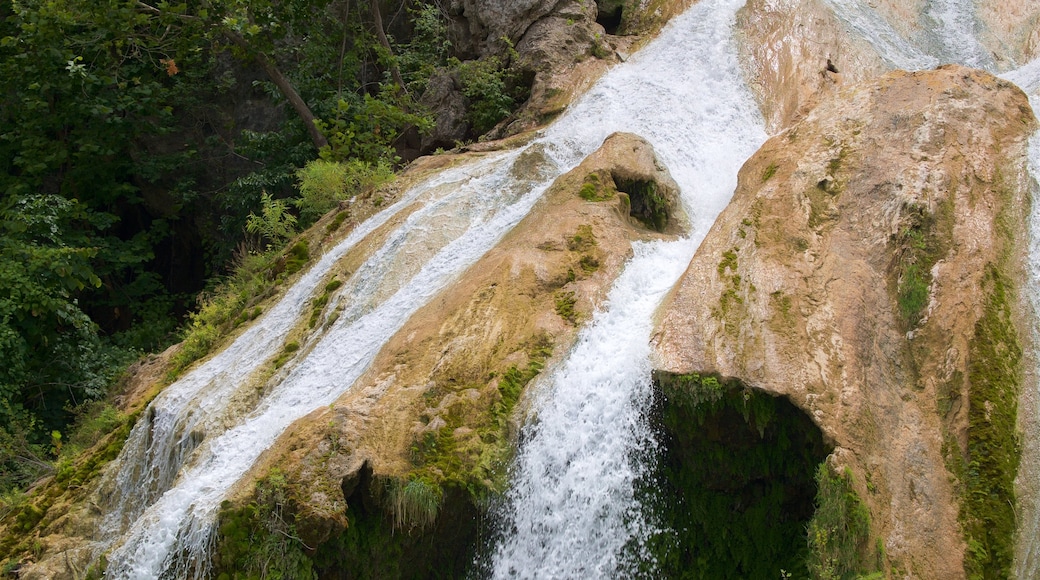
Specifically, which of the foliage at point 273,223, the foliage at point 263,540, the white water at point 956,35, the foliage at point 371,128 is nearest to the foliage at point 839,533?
the foliage at point 263,540

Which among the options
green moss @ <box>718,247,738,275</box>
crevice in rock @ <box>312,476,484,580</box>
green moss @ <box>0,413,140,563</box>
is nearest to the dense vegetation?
green moss @ <box>0,413,140,563</box>

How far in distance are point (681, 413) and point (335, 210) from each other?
795 cm

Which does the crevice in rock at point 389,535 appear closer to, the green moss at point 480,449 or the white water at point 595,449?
the green moss at point 480,449

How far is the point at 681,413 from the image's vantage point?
287 inches

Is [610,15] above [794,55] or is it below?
above

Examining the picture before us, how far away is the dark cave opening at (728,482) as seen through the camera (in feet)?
23.1

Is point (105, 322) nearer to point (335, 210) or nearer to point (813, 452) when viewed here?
point (335, 210)

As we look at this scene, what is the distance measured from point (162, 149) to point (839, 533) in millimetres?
18019

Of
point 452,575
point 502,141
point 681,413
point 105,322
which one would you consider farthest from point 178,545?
point 105,322

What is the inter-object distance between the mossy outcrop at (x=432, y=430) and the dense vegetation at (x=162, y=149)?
Answer: 483 cm

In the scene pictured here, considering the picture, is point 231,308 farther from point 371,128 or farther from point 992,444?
point 992,444

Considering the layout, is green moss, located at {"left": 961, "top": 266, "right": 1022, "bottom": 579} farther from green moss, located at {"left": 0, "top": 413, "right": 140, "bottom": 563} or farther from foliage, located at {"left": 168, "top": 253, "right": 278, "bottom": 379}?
green moss, located at {"left": 0, "top": 413, "right": 140, "bottom": 563}

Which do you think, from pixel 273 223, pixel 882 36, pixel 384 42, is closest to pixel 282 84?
pixel 384 42

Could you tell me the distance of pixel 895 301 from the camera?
26.2 ft
